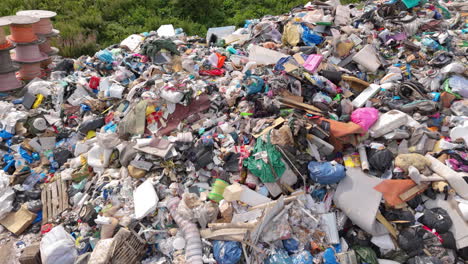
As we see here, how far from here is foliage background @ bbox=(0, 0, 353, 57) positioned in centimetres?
972

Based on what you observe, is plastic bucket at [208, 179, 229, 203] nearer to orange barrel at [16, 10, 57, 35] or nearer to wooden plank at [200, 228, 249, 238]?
wooden plank at [200, 228, 249, 238]

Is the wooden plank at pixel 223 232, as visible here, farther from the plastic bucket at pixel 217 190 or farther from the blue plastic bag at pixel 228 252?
the plastic bucket at pixel 217 190

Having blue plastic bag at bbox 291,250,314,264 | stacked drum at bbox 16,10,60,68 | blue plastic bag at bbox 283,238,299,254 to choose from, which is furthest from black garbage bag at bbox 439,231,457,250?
stacked drum at bbox 16,10,60,68

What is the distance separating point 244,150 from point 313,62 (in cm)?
241

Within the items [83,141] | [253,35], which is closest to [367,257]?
[83,141]

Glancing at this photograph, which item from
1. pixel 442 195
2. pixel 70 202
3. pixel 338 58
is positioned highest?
pixel 338 58

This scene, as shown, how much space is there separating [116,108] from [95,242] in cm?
266

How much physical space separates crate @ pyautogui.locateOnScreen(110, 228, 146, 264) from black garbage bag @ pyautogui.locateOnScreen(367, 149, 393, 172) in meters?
3.14

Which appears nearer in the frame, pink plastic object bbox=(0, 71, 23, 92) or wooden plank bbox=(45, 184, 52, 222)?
wooden plank bbox=(45, 184, 52, 222)

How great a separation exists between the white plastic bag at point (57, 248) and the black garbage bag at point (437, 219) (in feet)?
14.2

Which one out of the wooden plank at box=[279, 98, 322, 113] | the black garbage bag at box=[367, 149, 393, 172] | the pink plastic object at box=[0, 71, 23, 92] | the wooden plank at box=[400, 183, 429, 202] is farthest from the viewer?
the pink plastic object at box=[0, 71, 23, 92]

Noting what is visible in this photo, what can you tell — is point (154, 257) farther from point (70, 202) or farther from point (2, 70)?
point (2, 70)

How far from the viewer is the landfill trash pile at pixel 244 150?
4.25m

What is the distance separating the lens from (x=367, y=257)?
13.6ft
